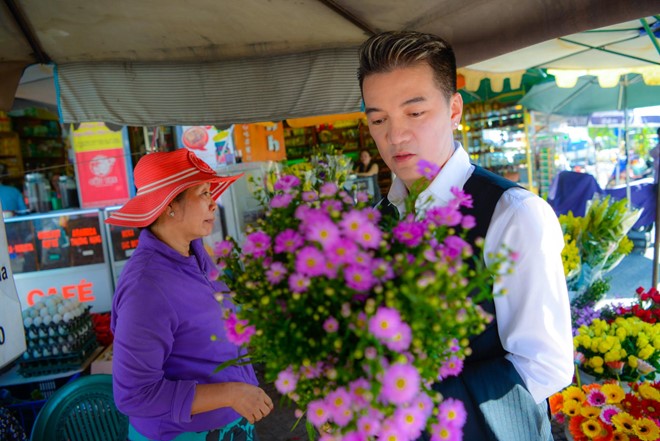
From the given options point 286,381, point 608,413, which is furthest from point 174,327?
point 608,413

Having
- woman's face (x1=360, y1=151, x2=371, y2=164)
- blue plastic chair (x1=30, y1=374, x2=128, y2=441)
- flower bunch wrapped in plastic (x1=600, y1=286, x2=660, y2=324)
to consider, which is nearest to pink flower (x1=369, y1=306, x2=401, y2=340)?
blue plastic chair (x1=30, y1=374, x2=128, y2=441)

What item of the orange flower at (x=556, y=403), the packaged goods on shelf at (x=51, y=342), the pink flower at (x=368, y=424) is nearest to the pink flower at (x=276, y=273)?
the pink flower at (x=368, y=424)

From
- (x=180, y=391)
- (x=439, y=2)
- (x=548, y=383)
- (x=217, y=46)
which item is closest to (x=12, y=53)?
(x=217, y=46)

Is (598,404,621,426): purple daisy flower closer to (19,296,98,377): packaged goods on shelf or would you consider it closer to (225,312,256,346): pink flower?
(225,312,256,346): pink flower

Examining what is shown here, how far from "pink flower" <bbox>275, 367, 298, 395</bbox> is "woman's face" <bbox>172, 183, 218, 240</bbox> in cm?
128

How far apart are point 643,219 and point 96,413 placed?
8.17m

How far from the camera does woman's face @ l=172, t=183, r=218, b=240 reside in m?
1.85

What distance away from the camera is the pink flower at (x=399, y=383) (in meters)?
0.59

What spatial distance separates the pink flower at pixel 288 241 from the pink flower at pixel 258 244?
3cm

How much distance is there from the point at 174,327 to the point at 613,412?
1.66m

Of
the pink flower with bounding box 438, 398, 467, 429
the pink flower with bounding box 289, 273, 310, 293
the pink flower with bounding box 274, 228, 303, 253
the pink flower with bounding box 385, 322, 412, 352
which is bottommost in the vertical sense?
the pink flower with bounding box 438, 398, 467, 429

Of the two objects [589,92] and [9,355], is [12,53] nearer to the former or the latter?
[9,355]

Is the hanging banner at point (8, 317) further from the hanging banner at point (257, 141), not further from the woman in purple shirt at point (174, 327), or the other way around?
the hanging banner at point (257, 141)

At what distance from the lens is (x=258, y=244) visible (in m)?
0.75
